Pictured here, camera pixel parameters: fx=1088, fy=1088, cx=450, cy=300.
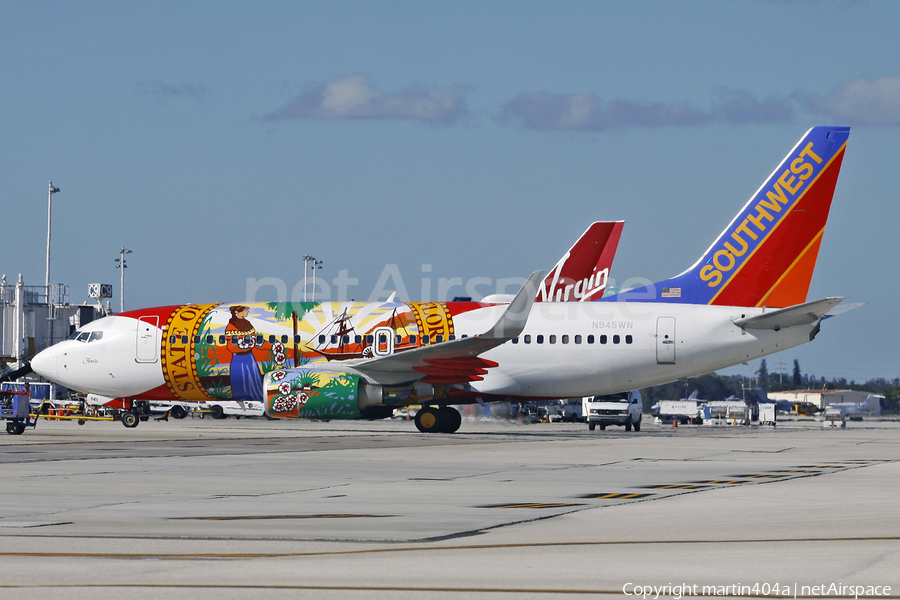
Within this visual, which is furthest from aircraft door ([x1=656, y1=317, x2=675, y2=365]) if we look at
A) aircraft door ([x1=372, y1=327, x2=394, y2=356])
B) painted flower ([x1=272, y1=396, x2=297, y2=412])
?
painted flower ([x1=272, y1=396, x2=297, y2=412])

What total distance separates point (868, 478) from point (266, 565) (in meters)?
12.2

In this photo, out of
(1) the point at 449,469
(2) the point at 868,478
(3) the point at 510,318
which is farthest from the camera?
(3) the point at 510,318

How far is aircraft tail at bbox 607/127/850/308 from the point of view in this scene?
34.3 meters

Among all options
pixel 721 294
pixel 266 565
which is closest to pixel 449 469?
pixel 266 565

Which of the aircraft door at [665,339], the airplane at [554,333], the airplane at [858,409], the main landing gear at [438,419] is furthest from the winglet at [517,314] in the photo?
the airplane at [858,409]

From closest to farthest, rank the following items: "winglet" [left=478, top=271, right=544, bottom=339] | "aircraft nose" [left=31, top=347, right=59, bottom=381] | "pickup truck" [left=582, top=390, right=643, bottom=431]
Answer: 1. "winglet" [left=478, top=271, right=544, bottom=339]
2. "aircraft nose" [left=31, top=347, right=59, bottom=381]
3. "pickup truck" [left=582, top=390, right=643, bottom=431]

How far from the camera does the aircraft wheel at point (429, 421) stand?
35.3 metres

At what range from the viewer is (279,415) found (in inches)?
1282

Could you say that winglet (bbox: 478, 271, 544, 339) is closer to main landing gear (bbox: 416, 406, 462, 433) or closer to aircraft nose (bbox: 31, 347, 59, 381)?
main landing gear (bbox: 416, 406, 462, 433)

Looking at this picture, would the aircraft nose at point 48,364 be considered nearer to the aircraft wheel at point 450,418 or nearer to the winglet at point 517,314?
the aircraft wheel at point 450,418

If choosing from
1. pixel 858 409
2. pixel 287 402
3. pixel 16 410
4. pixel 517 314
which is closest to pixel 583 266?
pixel 517 314

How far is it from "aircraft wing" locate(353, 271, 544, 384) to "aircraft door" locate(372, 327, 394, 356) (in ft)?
4.27

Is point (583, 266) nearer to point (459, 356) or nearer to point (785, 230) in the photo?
point (785, 230)

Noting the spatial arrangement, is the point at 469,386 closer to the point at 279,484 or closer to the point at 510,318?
the point at 510,318
